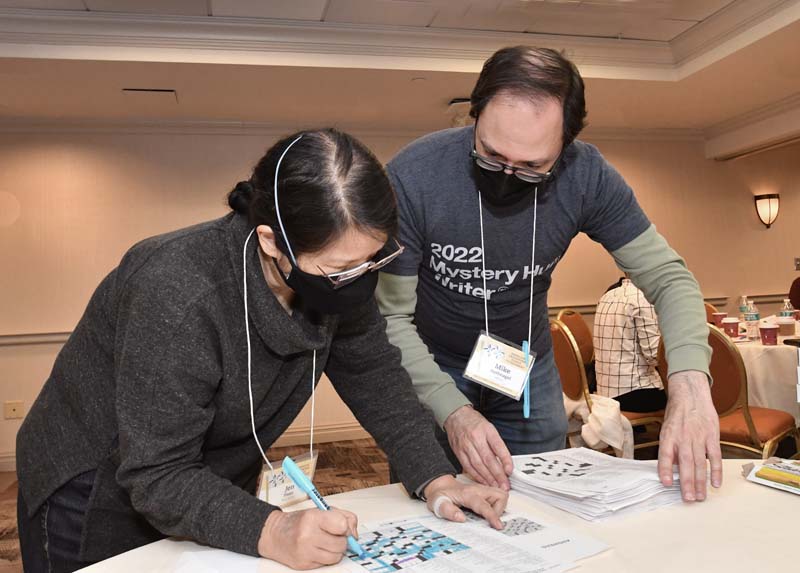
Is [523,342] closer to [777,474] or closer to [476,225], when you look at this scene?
[476,225]

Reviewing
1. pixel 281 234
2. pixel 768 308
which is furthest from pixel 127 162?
pixel 768 308

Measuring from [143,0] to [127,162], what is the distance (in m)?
1.79

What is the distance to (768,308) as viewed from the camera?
6621 mm

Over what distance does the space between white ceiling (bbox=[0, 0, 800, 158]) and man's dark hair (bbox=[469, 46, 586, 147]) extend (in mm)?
2679

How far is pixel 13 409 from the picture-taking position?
4.89m

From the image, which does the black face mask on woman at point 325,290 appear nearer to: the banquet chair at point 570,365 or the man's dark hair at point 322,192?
the man's dark hair at point 322,192

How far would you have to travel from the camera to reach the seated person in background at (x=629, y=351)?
3381mm

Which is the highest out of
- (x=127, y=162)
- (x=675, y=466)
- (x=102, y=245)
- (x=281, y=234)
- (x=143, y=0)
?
(x=143, y=0)

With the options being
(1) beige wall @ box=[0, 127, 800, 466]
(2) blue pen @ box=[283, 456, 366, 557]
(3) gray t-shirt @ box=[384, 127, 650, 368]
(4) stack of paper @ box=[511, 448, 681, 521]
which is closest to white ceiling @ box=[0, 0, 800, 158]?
(1) beige wall @ box=[0, 127, 800, 466]

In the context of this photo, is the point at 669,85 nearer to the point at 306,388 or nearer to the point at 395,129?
the point at 395,129

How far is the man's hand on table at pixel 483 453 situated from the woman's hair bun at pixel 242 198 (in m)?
0.55

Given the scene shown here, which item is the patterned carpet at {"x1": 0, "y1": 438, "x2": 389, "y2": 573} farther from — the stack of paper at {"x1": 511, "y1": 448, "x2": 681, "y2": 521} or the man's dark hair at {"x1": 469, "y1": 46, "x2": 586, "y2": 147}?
the man's dark hair at {"x1": 469, "y1": 46, "x2": 586, "y2": 147}

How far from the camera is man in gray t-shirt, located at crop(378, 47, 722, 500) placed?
4.09 ft

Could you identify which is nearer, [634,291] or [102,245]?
[634,291]
